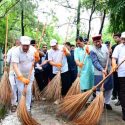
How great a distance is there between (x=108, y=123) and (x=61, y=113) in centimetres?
92

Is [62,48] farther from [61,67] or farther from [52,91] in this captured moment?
[52,91]

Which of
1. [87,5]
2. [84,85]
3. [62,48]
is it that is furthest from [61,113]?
[87,5]

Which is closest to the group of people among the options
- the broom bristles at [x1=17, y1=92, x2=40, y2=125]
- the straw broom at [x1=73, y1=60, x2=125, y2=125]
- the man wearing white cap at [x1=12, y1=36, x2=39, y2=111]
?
the man wearing white cap at [x1=12, y1=36, x2=39, y2=111]

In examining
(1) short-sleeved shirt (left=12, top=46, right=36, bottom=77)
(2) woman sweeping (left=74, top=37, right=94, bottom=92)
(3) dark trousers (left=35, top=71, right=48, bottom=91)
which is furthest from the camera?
(3) dark trousers (left=35, top=71, right=48, bottom=91)

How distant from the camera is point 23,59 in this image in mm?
6609

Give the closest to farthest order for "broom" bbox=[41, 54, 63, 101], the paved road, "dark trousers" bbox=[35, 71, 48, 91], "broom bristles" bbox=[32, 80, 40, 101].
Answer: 1. the paved road
2. "broom" bbox=[41, 54, 63, 101]
3. "broom bristles" bbox=[32, 80, 40, 101]
4. "dark trousers" bbox=[35, 71, 48, 91]

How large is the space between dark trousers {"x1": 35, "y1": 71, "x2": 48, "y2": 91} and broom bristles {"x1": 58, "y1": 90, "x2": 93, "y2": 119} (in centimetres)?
313

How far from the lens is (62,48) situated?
853cm

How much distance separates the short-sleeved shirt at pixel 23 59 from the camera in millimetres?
6473

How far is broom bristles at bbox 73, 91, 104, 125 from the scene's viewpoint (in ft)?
19.7

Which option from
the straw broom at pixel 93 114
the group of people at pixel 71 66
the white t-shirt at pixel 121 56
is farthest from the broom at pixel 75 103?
the group of people at pixel 71 66

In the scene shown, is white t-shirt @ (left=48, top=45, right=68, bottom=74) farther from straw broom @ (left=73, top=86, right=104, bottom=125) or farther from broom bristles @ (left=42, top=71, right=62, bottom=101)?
straw broom @ (left=73, top=86, right=104, bottom=125)

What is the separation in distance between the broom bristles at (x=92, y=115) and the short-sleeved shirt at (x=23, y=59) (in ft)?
4.47

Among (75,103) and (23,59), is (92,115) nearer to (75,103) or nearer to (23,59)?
(75,103)
